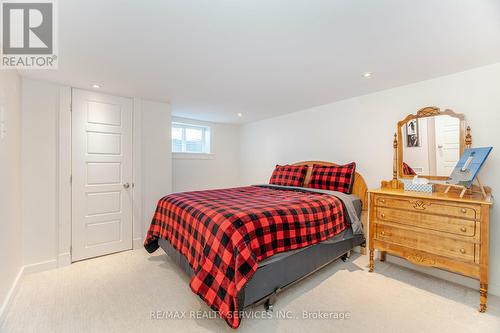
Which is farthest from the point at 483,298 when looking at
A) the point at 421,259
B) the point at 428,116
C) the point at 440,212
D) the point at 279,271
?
the point at 428,116

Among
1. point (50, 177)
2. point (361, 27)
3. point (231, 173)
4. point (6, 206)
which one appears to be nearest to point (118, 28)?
point (361, 27)

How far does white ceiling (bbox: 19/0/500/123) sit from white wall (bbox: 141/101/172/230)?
555 millimetres

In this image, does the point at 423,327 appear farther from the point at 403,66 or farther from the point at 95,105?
the point at 95,105

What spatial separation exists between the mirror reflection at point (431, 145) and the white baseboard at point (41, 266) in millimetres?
4337

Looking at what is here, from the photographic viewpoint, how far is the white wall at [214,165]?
14.2 feet

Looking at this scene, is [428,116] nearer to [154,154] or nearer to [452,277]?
[452,277]

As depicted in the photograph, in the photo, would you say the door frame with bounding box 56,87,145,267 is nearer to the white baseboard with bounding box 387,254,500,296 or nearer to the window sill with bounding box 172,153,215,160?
the window sill with bounding box 172,153,215,160

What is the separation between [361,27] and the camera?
1.50m

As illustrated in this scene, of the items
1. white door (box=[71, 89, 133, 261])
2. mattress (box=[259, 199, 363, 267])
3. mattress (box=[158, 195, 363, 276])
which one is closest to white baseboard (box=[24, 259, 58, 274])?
white door (box=[71, 89, 133, 261])

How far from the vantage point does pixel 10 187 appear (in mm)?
1998

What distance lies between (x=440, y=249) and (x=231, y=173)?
3.96 meters

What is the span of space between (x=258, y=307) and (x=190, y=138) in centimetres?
358

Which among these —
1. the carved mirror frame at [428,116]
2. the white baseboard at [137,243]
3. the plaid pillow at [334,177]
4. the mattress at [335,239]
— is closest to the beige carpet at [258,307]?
the mattress at [335,239]

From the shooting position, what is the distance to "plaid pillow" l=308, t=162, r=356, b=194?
2926mm
